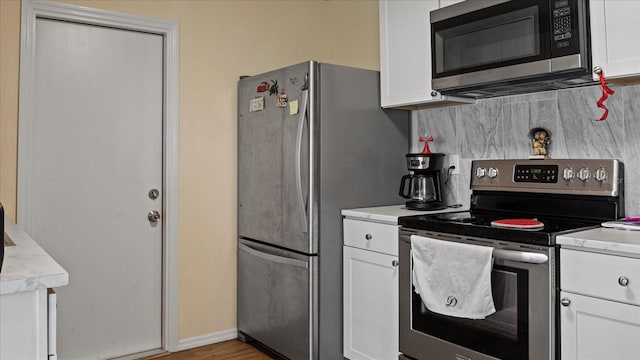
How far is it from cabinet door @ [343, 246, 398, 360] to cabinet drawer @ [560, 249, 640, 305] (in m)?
0.82

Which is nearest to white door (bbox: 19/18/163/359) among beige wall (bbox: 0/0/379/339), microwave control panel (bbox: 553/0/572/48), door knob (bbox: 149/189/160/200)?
door knob (bbox: 149/189/160/200)

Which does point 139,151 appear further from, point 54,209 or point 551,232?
point 551,232

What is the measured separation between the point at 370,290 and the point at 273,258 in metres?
0.64

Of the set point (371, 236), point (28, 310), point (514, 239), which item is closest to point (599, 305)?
point (514, 239)

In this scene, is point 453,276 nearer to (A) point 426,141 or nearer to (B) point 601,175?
(B) point 601,175

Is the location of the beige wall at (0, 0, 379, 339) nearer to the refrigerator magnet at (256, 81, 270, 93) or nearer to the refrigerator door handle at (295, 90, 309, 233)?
the refrigerator magnet at (256, 81, 270, 93)

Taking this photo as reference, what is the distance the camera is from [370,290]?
8.30 feet

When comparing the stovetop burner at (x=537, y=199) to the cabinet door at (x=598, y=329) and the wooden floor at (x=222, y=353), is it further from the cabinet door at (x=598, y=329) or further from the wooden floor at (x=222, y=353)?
the wooden floor at (x=222, y=353)

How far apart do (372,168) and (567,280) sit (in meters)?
1.29

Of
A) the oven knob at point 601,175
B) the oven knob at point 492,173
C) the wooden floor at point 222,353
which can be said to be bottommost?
the wooden floor at point 222,353

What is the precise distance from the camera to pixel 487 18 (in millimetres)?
2219

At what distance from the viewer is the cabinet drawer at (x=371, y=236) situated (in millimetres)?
2412

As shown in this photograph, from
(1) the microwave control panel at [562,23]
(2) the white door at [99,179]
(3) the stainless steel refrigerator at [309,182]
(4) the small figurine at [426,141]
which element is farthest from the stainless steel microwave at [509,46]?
(2) the white door at [99,179]

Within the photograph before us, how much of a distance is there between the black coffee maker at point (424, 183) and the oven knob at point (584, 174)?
0.71m
